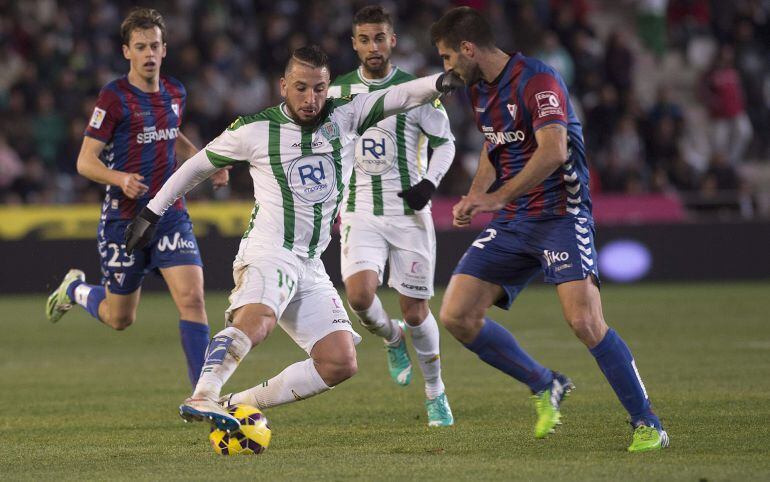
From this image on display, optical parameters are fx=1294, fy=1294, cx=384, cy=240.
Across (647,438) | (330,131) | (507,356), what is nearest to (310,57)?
(330,131)

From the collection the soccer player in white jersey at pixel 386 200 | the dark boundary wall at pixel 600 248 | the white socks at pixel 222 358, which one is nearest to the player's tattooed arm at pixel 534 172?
the white socks at pixel 222 358

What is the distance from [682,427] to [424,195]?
6.19 ft

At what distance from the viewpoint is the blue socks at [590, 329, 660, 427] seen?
6422mm

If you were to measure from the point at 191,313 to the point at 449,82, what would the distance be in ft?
8.02

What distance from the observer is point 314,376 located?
6.63 metres

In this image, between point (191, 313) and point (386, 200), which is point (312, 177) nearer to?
point (191, 313)

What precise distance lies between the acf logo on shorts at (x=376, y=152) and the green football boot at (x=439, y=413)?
69.3 inches

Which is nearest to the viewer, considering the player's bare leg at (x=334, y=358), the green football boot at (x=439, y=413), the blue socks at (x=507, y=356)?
the player's bare leg at (x=334, y=358)

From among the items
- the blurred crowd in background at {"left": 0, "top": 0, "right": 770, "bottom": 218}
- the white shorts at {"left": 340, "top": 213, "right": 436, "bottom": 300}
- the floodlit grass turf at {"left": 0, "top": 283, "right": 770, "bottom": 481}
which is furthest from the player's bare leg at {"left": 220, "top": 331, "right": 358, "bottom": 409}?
the blurred crowd in background at {"left": 0, "top": 0, "right": 770, "bottom": 218}

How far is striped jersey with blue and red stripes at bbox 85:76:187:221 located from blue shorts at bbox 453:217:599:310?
2.28 meters

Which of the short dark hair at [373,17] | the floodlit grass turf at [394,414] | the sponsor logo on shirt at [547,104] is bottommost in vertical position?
the floodlit grass turf at [394,414]

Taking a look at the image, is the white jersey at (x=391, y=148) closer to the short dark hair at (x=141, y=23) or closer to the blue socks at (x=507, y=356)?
the short dark hair at (x=141, y=23)

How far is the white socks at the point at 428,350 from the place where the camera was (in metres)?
7.73

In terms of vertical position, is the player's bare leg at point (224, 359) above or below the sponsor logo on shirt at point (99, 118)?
below
